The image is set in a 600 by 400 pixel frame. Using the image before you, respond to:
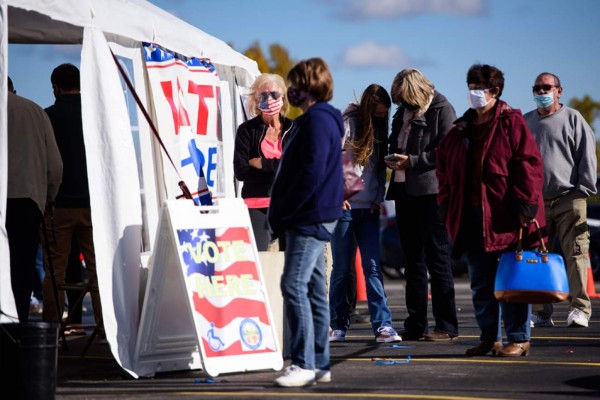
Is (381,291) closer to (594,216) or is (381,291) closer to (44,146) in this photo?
(44,146)

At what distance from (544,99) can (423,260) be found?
2162 mm

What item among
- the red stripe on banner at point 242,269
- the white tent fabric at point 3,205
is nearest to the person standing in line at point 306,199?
the red stripe on banner at point 242,269

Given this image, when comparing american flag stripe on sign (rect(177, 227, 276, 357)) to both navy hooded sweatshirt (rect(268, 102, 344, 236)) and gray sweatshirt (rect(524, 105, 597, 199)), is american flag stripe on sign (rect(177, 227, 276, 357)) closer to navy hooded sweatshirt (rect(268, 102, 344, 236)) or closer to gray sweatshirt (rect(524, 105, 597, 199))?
navy hooded sweatshirt (rect(268, 102, 344, 236))

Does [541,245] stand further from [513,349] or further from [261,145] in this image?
[261,145]

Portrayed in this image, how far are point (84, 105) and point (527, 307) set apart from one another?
348cm

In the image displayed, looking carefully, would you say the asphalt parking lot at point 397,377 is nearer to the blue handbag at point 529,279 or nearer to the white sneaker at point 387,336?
the white sneaker at point 387,336

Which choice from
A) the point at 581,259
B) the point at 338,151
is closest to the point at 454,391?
the point at 338,151

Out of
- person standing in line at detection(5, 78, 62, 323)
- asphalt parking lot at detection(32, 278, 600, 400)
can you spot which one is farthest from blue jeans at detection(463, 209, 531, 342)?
person standing in line at detection(5, 78, 62, 323)

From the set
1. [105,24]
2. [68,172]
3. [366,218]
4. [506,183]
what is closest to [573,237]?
[366,218]

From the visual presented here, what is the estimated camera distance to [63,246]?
10297 mm

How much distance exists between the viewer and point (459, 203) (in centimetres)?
839

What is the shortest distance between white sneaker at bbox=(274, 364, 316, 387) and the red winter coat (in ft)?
6.04

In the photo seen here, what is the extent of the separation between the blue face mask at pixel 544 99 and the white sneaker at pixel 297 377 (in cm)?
483

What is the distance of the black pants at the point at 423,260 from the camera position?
9617 mm
